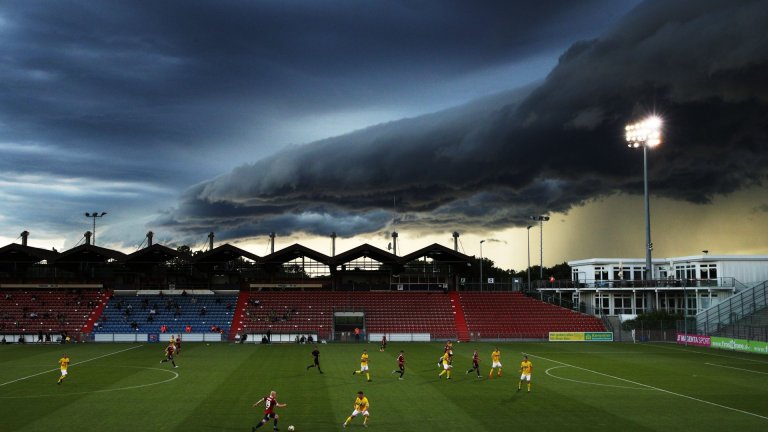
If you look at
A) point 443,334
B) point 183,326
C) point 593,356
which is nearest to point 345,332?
point 443,334

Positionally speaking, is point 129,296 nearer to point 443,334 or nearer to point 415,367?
point 443,334

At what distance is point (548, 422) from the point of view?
2864cm

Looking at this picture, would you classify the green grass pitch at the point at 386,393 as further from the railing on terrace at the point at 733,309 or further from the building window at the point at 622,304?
the building window at the point at 622,304

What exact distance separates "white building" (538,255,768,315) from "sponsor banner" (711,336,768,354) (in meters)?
15.0

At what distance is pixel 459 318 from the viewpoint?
84500 millimetres

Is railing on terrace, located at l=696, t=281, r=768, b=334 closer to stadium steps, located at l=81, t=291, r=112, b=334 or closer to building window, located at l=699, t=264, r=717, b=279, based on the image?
building window, located at l=699, t=264, r=717, b=279

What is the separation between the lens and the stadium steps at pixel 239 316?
78562mm

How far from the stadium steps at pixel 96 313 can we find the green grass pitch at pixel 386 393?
19.3 m

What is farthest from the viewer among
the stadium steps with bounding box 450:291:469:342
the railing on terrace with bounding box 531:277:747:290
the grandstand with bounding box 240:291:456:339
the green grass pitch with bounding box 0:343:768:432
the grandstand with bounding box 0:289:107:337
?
the railing on terrace with bounding box 531:277:747:290

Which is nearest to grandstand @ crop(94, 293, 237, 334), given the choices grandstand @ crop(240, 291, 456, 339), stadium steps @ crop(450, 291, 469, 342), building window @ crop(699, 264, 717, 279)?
grandstand @ crop(240, 291, 456, 339)

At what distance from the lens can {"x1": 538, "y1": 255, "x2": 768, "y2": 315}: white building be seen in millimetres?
84250

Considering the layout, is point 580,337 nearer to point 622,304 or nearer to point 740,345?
point 740,345

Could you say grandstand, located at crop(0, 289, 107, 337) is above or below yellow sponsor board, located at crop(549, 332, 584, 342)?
above

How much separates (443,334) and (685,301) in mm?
31484
